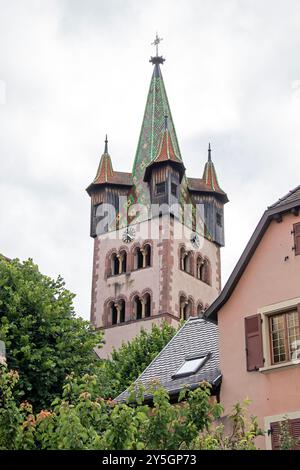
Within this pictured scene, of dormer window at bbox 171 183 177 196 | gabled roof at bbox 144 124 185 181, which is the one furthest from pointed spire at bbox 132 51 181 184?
dormer window at bbox 171 183 177 196

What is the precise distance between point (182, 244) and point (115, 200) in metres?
7.07

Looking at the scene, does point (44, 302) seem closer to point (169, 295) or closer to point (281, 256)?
point (281, 256)

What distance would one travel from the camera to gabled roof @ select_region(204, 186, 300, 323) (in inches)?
911

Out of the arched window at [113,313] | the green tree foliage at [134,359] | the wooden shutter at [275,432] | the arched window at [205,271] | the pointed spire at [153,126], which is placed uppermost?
the pointed spire at [153,126]

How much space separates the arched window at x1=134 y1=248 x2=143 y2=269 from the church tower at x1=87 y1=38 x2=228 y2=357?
0.02 m

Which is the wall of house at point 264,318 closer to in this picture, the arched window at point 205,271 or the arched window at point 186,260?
the arched window at point 186,260

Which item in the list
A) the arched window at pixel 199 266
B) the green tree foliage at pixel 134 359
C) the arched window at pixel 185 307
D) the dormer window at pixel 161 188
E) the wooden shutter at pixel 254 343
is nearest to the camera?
the wooden shutter at pixel 254 343

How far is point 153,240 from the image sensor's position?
263 ft

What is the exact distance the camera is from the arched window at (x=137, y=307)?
7738 cm

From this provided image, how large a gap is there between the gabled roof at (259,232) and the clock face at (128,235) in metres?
57.8

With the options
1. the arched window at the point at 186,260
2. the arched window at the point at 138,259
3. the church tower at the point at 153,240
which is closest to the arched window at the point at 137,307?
the church tower at the point at 153,240

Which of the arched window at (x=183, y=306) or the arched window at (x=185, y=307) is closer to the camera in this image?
the arched window at (x=183, y=306)

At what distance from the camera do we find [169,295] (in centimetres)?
7644

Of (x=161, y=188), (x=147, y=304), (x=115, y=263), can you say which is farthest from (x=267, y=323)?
(x=115, y=263)
